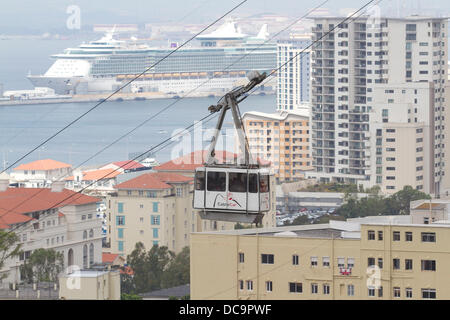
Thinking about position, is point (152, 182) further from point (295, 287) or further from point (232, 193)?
point (232, 193)

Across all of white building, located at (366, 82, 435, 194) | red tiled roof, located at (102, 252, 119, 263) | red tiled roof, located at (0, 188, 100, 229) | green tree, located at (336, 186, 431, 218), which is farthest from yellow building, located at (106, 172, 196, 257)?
white building, located at (366, 82, 435, 194)

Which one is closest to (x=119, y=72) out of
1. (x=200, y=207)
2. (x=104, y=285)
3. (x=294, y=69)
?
(x=294, y=69)

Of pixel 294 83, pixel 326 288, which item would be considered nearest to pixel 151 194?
pixel 326 288

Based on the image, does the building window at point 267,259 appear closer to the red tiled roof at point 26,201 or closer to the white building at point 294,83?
the red tiled roof at point 26,201

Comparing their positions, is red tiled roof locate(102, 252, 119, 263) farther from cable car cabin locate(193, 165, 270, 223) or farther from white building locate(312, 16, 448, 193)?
cable car cabin locate(193, 165, 270, 223)

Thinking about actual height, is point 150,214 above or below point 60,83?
below

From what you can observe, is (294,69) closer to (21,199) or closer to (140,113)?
(140,113)

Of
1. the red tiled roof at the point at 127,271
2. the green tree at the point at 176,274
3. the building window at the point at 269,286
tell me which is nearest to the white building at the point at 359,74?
the red tiled roof at the point at 127,271
